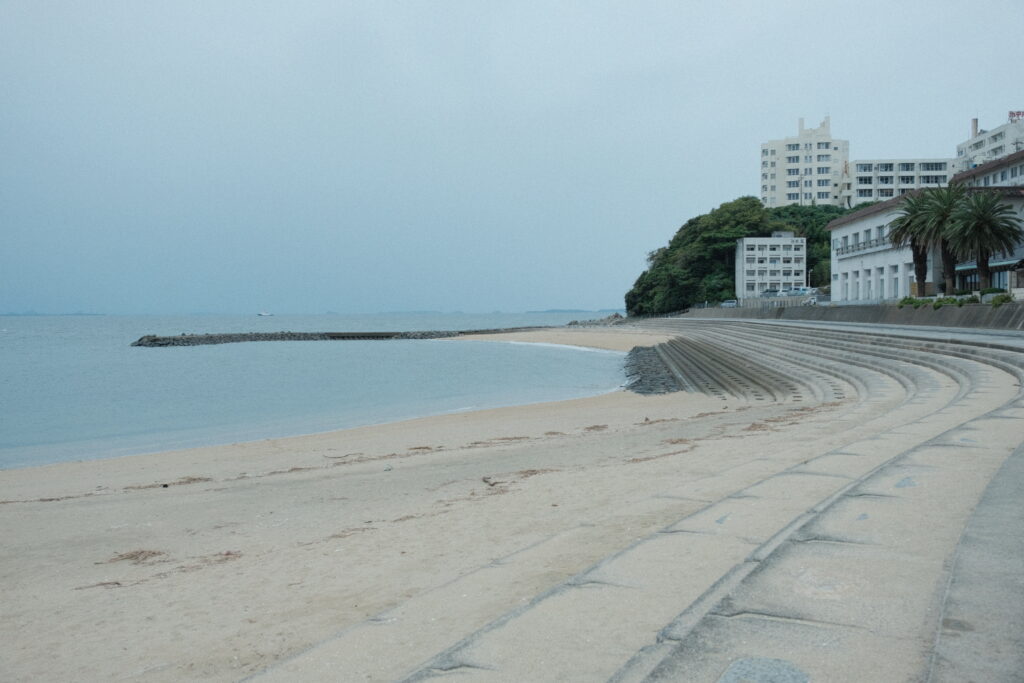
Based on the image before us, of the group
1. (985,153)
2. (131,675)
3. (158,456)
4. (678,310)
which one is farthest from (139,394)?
(985,153)

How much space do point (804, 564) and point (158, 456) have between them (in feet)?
56.3

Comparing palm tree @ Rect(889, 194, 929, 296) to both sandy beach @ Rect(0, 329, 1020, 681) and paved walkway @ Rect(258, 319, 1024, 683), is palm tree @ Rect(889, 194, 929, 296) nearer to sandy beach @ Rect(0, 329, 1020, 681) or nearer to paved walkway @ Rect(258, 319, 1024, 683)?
sandy beach @ Rect(0, 329, 1020, 681)

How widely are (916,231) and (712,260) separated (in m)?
61.0

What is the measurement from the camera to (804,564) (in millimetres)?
4172

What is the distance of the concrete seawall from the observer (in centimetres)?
2667

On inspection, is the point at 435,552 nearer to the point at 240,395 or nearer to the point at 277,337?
Result: the point at 240,395

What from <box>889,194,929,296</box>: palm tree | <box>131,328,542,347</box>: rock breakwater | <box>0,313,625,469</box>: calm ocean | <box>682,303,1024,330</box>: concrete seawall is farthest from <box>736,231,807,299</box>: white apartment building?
<box>889,194,929,296</box>: palm tree

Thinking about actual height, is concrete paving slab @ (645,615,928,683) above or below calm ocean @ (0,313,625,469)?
above

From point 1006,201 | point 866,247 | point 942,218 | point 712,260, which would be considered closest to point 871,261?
point 866,247

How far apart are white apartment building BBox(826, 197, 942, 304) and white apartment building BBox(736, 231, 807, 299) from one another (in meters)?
29.7

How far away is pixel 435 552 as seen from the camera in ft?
21.4

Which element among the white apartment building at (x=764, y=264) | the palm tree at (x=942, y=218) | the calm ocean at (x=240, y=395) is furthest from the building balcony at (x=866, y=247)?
the white apartment building at (x=764, y=264)

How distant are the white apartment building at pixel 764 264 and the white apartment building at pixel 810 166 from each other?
41629 mm

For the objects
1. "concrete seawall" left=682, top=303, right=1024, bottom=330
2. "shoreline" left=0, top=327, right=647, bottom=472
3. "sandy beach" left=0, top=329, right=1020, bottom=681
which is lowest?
"shoreline" left=0, top=327, right=647, bottom=472
